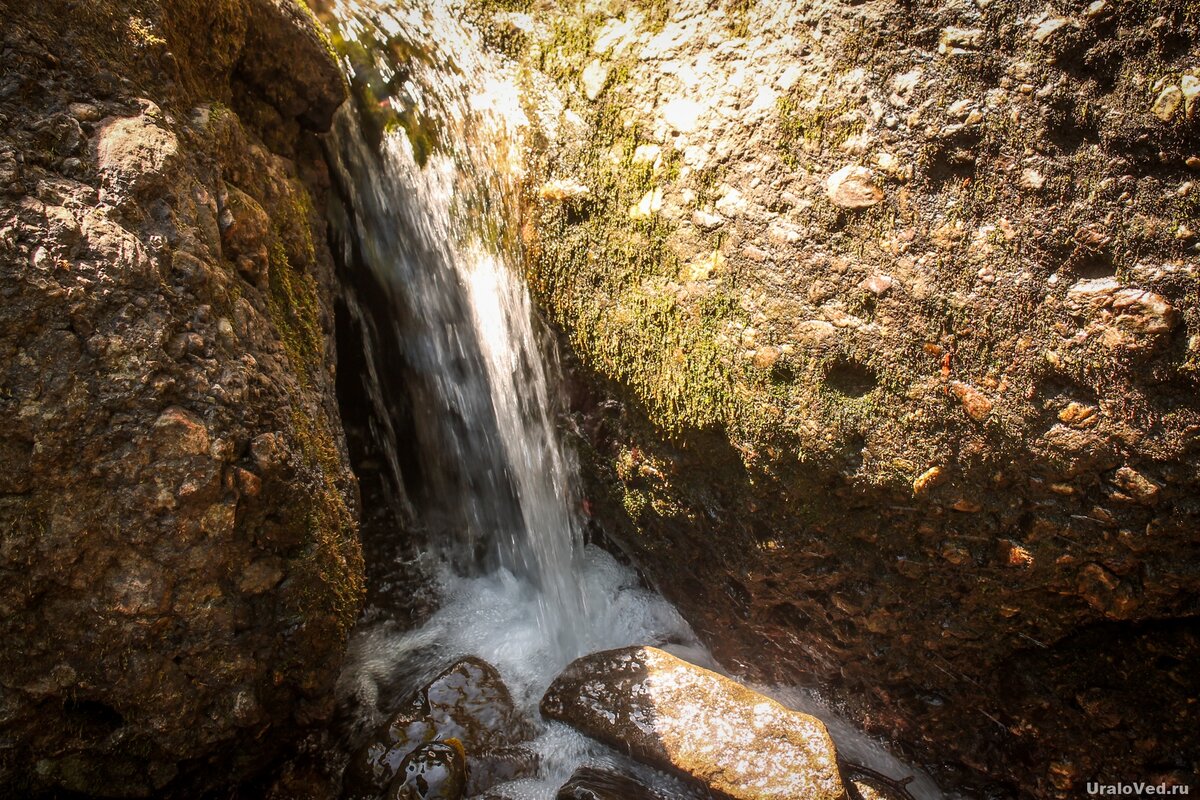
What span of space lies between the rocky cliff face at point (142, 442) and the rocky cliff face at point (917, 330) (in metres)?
1.29

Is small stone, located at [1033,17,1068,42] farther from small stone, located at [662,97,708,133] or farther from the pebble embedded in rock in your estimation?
the pebble embedded in rock

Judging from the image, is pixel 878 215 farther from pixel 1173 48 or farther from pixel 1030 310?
pixel 1173 48

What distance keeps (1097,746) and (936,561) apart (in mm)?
843

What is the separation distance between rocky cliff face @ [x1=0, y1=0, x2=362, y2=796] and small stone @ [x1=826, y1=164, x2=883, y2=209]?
1997 millimetres

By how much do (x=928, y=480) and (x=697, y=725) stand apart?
1.28 m

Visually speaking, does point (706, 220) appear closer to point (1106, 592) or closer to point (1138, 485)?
point (1138, 485)

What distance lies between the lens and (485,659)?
317 centimetres

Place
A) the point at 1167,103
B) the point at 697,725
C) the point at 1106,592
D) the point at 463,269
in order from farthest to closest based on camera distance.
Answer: the point at 463,269
the point at 697,725
the point at 1106,592
the point at 1167,103

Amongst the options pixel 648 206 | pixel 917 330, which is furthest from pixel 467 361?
pixel 917 330

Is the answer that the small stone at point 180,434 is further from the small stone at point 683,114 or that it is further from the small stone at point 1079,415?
the small stone at point 1079,415

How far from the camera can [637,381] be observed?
2680 millimetres

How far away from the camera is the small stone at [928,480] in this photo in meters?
2.14

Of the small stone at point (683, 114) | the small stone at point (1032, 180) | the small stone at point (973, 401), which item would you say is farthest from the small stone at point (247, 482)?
the small stone at point (1032, 180)
